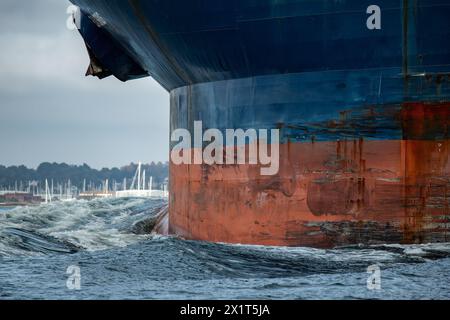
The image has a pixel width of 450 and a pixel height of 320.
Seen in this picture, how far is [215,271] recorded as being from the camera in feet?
38.1

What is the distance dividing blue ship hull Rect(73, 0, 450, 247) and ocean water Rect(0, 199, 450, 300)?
17.5 inches

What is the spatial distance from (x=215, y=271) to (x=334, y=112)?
3.03m

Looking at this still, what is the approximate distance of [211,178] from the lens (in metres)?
13.8

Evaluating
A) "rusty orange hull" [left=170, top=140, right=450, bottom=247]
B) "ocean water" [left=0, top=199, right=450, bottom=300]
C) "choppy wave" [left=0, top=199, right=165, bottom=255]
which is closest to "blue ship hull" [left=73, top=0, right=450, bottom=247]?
"rusty orange hull" [left=170, top=140, right=450, bottom=247]

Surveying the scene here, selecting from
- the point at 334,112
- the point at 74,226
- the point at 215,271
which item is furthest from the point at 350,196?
the point at 74,226

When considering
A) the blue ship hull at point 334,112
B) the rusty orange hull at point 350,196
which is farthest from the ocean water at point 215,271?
the blue ship hull at point 334,112

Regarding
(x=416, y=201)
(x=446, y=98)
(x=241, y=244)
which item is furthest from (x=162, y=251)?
(x=446, y=98)

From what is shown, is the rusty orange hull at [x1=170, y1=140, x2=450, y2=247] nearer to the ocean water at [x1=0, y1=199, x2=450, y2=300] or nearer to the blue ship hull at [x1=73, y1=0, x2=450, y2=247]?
the blue ship hull at [x1=73, y1=0, x2=450, y2=247]

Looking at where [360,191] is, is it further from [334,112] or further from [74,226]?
[74,226]

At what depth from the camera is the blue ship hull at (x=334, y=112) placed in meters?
12.2

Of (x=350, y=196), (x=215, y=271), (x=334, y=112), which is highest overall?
(x=334, y=112)

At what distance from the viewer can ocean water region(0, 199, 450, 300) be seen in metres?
9.98

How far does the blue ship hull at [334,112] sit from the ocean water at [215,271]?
1.46ft
